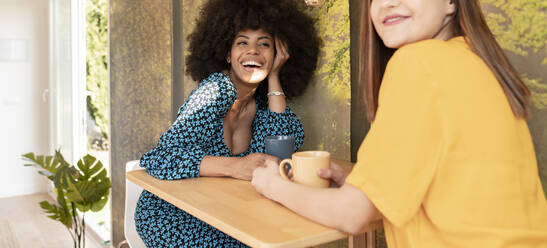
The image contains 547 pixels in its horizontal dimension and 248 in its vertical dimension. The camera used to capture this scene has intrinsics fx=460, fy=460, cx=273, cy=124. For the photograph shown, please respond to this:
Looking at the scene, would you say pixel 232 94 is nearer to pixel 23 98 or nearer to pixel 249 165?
pixel 249 165

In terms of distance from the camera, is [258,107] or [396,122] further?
[258,107]

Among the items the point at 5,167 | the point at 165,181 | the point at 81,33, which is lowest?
the point at 5,167

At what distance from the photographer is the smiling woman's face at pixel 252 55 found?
68.9 inches

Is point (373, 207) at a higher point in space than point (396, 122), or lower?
lower

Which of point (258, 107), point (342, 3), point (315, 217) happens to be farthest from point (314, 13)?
point (315, 217)

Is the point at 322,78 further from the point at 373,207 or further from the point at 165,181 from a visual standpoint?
the point at 373,207

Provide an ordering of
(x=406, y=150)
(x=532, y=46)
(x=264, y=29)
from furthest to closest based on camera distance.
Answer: (x=264, y=29) < (x=532, y=46) < (x=406, y=150)

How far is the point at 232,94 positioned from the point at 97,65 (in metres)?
2.78

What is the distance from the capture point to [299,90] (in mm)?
1907

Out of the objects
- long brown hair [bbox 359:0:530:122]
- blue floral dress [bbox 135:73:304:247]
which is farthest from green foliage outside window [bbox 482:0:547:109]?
blue floral dress [bbox 135:73:304:247]

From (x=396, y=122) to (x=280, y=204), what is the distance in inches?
15.3

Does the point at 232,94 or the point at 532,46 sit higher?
the point at 532,46

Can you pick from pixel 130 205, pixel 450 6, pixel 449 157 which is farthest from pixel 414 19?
pixel 130 205

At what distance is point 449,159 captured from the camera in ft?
2.46
